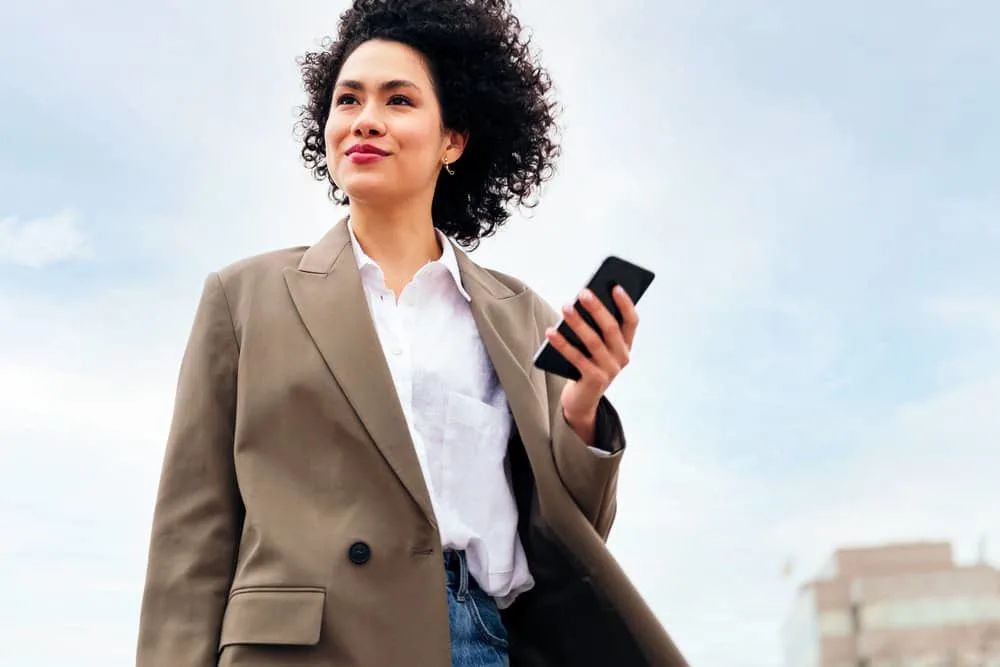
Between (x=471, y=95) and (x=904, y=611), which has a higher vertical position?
(x=904, y=611)

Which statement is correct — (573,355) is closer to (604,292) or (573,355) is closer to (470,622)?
(604,292)

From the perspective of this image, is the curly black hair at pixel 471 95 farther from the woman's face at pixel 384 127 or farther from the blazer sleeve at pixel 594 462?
the blazer sleeve at pixel 594 462

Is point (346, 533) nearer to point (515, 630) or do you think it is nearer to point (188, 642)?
point (188, 642)

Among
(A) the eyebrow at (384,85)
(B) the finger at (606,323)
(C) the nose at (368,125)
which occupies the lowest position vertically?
(B) the finger at (606,323)

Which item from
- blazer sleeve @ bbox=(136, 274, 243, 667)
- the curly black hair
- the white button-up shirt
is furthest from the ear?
blazer sleeve @ bbox=(136, 274, 243, 667)

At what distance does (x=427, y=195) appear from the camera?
11.4ft

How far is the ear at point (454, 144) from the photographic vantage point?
3.62 metres

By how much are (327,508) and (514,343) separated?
780mm

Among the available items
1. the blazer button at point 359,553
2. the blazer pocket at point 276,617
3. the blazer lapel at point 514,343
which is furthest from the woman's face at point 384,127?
the blazer pocket at point 276,617

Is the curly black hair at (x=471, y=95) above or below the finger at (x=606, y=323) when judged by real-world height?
above

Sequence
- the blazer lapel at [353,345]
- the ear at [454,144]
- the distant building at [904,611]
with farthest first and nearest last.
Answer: the distant building at [904,611], the ear at [454,144], the blazer lapel at [353,345]

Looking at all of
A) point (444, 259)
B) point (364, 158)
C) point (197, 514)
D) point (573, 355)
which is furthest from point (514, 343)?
point (197, 514)

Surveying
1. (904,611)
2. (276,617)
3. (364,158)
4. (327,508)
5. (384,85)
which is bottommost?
(276,617)

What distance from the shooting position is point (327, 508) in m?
2.85
